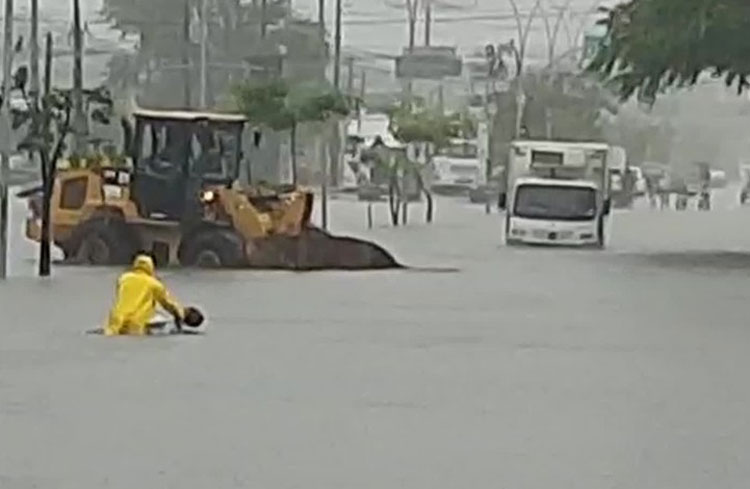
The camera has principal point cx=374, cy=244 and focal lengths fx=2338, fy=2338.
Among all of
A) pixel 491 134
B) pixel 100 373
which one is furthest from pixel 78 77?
pixel 491 134

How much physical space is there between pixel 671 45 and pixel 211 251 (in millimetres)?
13996

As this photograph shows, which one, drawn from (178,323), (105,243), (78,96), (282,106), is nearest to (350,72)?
(282,106)

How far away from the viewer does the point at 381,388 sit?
19.1 metres

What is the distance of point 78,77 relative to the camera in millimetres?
46906

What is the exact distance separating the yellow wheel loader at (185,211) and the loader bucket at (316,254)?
0.7 inches

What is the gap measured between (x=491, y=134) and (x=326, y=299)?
2817 inches

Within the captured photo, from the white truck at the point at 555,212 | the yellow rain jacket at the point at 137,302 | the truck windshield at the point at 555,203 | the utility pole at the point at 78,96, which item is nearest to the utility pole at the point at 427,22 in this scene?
the white truck at the point at 555,212

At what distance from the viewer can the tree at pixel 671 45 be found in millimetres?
49344

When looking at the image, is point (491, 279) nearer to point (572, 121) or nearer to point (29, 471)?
point (29, 471)

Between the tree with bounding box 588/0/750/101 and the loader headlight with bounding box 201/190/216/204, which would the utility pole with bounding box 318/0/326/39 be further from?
the loader headlight with bounding box 201/190/216/204

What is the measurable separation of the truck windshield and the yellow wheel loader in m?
13.6

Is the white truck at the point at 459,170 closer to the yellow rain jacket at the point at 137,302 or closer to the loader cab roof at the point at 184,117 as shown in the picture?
the loader cab roof at the point at 184,117

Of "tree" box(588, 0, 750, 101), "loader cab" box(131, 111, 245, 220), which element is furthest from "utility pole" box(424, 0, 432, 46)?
"loader cab" box(131, 111, 245, 220)

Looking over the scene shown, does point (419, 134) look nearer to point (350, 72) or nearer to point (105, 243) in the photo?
point (350, 72)
